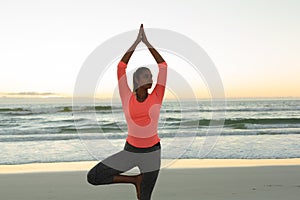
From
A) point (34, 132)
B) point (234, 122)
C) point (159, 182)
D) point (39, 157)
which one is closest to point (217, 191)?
point (159, 182)

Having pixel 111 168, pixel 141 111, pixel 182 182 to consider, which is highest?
pixel 141 111

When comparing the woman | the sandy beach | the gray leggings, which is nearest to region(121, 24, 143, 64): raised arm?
the woman

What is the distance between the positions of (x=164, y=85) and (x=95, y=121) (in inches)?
36.8

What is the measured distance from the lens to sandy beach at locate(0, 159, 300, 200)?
23.6ft

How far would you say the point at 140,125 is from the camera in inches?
167

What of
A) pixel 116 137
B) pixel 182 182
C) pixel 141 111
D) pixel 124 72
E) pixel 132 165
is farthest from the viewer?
pixel 182 182

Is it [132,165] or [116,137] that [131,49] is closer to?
[132,165]

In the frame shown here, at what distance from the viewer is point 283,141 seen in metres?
15.4

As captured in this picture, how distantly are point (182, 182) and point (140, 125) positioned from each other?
167 inches

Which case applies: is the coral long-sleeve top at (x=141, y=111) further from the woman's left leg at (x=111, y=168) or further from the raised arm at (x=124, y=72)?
the woman's left leg at (x=111, y=168)

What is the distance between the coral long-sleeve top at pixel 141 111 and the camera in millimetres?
4207

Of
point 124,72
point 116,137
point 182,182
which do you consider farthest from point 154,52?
point 182,182

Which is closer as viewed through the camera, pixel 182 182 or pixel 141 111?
pixel 141 111

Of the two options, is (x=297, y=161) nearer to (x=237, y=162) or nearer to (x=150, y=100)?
(x=237, y=162)
